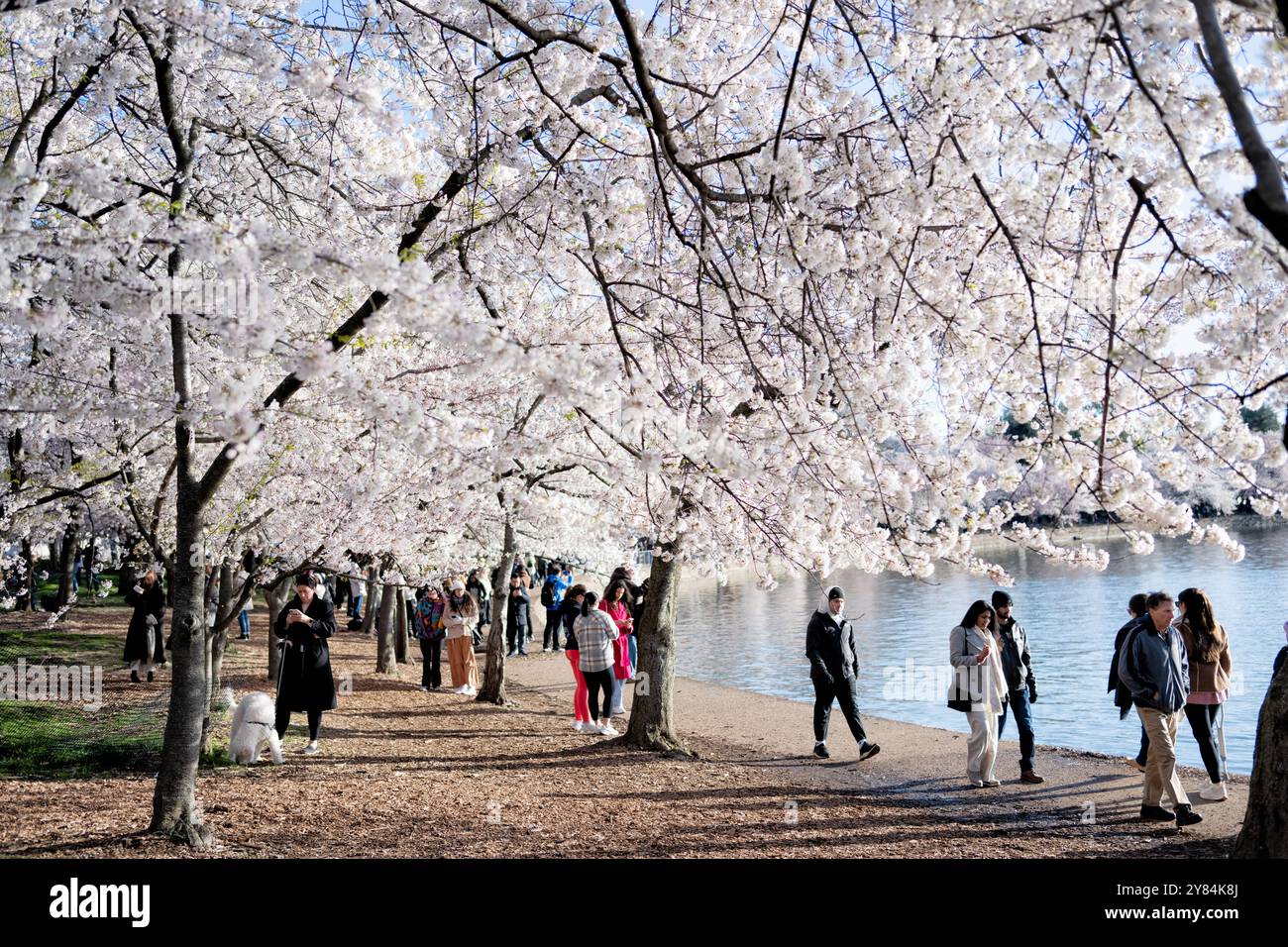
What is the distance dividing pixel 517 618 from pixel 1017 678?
1358 centimetres

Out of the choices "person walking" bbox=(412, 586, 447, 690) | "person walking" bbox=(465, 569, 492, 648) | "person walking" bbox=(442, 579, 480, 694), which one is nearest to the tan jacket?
"person walking" bbox=(442, 579, 480, 694)

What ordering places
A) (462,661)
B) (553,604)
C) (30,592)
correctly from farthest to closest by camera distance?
(30,592) → (553,604) → (462,661)

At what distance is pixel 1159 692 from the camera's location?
25.6 ft

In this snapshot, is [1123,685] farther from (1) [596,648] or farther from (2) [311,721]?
(2) [311,721]

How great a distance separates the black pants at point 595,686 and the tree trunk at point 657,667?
825 mm

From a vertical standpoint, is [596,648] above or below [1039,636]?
above

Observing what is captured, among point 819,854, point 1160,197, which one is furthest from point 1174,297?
point 819,854

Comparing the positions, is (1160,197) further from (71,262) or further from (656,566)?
(656,566)

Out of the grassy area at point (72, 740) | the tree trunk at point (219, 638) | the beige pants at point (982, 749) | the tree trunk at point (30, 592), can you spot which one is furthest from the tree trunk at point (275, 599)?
the tree trunk at point (30, 592)

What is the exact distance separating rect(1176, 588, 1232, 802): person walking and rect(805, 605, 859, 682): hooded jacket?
10.1ft

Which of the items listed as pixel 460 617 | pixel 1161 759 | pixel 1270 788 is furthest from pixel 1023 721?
pixel 460 617

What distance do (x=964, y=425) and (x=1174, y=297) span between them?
77.1 inches

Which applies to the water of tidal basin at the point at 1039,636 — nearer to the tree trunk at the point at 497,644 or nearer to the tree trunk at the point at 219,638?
the tree trunk at the point at 497,644

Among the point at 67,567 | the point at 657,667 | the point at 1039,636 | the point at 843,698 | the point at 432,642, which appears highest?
the point at 67,567
